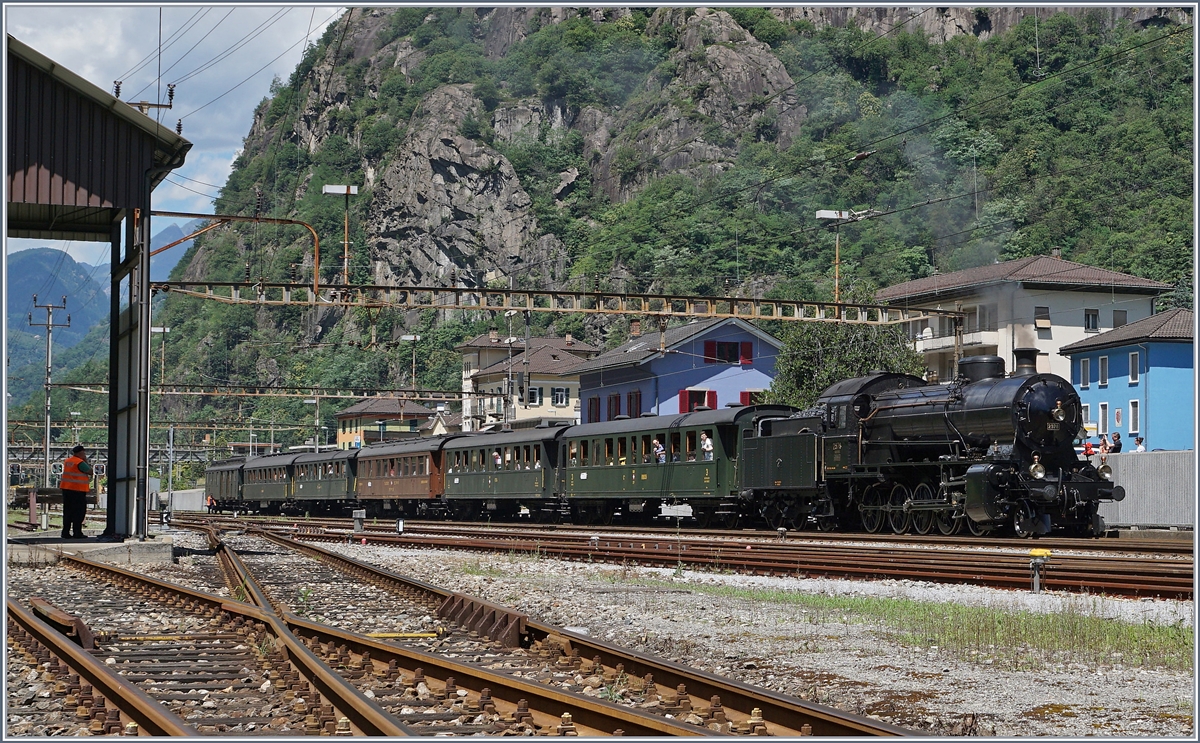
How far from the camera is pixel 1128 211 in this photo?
94375 mm

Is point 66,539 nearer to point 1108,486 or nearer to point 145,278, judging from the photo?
point 145,278

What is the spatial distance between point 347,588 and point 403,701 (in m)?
9.07

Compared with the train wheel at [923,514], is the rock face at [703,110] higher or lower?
higher

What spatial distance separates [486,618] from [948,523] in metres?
15.3

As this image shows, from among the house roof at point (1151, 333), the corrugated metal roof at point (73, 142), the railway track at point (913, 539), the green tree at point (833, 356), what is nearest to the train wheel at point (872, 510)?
the railway track at point (913, 539)

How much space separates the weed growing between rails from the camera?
1011cm

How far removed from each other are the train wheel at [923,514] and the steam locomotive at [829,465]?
4 cm

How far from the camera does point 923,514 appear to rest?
83.8 feet

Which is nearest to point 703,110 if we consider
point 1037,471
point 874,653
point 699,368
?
point 699,368

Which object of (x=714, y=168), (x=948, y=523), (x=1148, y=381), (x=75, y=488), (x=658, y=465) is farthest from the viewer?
(x=714, y=168)

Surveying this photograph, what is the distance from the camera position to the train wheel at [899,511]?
2577 centimetres

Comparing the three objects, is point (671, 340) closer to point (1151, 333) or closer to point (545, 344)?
point (1151, 333)

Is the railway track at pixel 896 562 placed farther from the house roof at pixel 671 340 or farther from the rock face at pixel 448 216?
the rock face at pixel 448 216

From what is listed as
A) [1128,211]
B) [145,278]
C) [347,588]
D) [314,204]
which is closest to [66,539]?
[145,278]
